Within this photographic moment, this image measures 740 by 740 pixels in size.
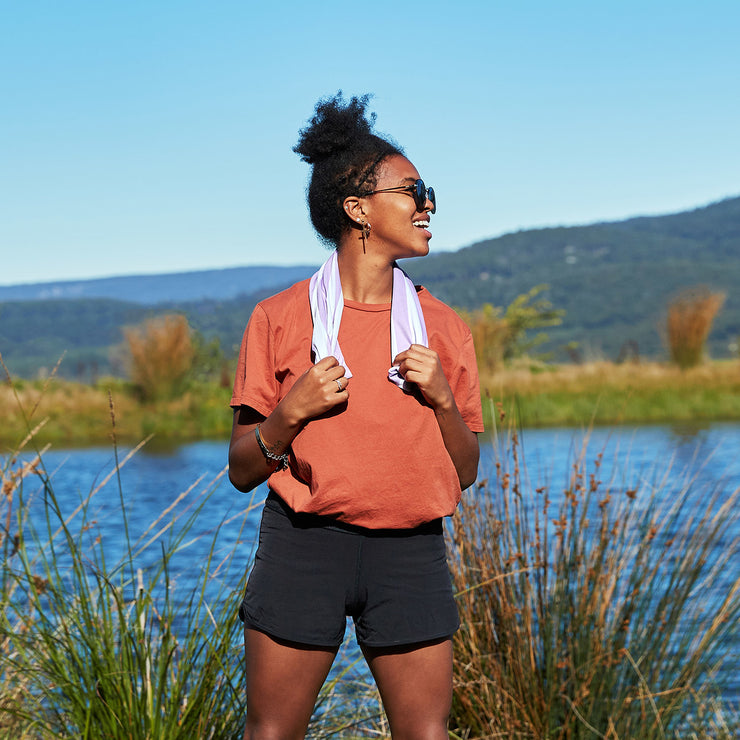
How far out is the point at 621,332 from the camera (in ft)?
313

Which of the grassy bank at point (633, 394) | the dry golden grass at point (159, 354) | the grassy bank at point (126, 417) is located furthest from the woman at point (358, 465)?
the dry golden grass at point (159, 354)

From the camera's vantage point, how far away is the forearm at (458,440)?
1.88m

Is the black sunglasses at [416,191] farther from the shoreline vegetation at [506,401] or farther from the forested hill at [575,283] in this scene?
the forested hill at [575,283]

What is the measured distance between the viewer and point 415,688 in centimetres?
188

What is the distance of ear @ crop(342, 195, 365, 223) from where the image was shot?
1.97 meters

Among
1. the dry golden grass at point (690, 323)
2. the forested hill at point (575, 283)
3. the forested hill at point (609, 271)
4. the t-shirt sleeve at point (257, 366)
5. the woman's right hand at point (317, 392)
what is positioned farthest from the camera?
the forested hill at point (609, 271)

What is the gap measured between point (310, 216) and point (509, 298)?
110240 mm

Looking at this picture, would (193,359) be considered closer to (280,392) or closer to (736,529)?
(736,529)

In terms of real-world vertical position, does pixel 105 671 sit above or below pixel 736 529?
above

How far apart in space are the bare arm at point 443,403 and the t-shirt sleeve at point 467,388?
0.12 ft

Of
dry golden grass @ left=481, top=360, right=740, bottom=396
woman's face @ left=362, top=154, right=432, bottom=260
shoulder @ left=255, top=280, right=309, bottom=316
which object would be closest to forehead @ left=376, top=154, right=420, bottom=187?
woman's face @ left=362, top=154, right=432, bottom=260

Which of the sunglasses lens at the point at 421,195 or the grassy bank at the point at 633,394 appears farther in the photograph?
the grassy bank at the point at 633,394

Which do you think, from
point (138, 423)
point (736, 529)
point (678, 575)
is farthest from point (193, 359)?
point (678, 575)

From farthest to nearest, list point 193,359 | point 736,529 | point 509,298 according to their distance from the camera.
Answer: point 509,298 < point 193,359 < point 736,529
